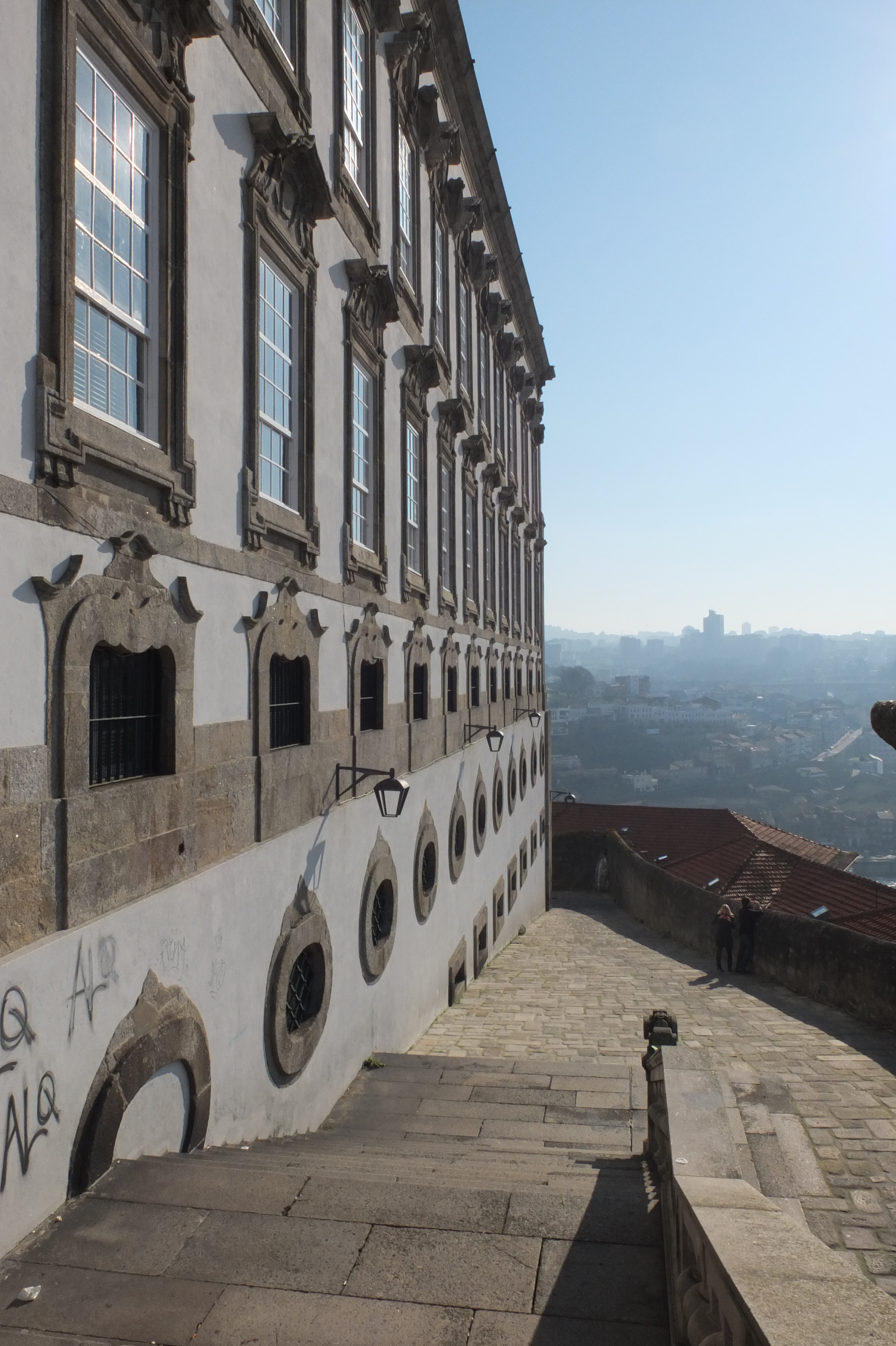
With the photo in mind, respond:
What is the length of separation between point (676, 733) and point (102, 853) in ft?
511

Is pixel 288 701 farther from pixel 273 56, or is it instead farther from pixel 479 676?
pixel 479 676

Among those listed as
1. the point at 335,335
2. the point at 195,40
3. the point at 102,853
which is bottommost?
the point at 102,853

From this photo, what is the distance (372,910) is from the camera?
9719 mm

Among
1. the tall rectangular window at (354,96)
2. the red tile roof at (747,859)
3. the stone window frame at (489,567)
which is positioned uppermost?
the tall rectangular window at (354,96)

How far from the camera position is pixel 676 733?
155 m

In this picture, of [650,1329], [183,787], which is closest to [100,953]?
[183,787]

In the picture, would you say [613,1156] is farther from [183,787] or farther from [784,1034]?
[784,1034]

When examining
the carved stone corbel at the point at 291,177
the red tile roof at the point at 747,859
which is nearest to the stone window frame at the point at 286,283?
the carved stone corbel at the point at 291,177

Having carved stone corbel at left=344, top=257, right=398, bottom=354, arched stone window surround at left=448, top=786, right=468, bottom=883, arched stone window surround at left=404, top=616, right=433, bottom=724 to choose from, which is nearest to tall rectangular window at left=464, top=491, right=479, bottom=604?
arched stone window surround at left=404, top=616, right=433, bottom=724

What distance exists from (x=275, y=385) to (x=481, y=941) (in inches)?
468

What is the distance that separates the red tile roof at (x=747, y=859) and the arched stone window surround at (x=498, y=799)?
4928 mm

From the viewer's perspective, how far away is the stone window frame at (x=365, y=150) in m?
8.70

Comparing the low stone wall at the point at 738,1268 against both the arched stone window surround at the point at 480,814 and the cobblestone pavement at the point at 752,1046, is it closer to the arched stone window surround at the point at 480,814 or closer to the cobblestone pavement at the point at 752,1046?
the cobblestone pavement at the point at 752,1046

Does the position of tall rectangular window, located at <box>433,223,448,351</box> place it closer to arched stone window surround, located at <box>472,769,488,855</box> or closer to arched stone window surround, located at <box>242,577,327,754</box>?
arched stone window surround, located at <box>242,577,327,754</box>
